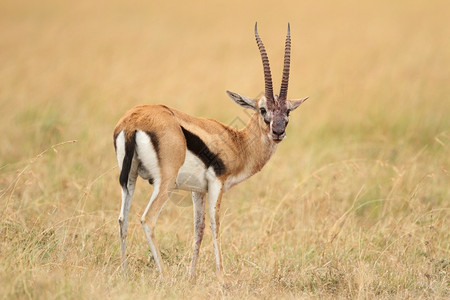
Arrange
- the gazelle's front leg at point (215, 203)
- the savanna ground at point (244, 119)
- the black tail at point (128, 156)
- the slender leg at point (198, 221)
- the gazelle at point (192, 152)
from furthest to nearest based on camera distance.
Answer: the slender leg at point (198, 221) < the gazelle's front leg at point (215, 203) < the savanna ground at point (244, 119) < the gazelle at point (192, 152) < the black tail at point (128, 156)

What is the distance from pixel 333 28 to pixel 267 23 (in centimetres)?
220

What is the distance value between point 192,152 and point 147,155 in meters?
0.49

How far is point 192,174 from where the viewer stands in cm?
612

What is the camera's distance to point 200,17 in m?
21.3

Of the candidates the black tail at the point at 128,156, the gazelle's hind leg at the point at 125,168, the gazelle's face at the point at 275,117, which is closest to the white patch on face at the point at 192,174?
the gazelle's hind leg at the point at 125,168

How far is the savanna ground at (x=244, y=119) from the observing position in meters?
Answer: 6.18

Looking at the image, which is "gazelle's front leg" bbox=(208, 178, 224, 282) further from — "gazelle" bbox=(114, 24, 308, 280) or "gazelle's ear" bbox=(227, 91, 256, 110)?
"gazelle's ear" bbox=(227, 91, 256, 110)

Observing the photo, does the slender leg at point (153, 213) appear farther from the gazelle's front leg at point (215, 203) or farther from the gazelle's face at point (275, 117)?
the gazelle's face at point (275, 117)

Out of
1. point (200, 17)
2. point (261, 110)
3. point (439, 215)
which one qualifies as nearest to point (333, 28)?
point (200, 17)

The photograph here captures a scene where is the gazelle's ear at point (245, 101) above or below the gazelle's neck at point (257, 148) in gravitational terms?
above

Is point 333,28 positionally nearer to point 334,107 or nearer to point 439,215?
point 334,107

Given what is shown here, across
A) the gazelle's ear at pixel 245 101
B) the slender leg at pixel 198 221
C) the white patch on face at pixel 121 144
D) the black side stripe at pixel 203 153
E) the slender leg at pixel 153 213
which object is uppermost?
the gazelle's ear at pixel 245 101

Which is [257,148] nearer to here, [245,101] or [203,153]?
[245,101]

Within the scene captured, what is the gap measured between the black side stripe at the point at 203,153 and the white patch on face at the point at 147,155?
0.41 metres
